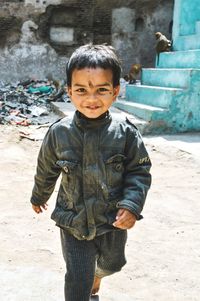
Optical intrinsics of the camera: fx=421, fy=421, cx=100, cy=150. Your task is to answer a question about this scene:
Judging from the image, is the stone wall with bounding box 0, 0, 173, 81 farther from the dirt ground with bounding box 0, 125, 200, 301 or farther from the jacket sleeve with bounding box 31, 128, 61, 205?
the jacket sleeve with bounding box 31, 128, 61, 205

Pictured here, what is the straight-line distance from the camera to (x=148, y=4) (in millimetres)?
11703

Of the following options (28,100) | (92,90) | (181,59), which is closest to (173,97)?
(181,59)

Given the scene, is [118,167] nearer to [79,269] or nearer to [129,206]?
Answer: [129,206]

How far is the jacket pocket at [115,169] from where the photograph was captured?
1.57m

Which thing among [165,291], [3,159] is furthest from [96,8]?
[165,291]

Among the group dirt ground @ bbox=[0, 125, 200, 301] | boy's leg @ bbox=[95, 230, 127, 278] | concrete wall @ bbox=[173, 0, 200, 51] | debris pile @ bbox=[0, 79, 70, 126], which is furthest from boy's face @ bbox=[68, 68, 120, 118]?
concrete wall @ bbox=[173, 0, 200, 51]

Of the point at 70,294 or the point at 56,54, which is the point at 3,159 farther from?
the point at 56,54

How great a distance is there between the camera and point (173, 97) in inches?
247

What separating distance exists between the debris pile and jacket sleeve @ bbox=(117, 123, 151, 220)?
539cm

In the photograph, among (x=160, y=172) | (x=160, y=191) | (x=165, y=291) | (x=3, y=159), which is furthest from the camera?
(x=3, y=159)

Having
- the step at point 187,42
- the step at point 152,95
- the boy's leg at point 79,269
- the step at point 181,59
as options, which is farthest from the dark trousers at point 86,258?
the step at point 187,42

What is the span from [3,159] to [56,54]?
289 inches

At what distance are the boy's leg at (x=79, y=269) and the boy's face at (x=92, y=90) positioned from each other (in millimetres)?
499

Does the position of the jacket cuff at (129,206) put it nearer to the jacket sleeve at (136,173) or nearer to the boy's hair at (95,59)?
the jacket sleeve at (136,173)
